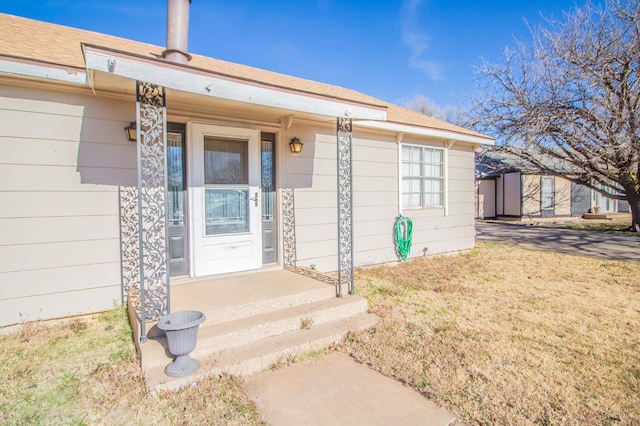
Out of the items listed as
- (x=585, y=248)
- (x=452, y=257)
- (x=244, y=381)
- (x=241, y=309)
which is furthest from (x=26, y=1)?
(x=585, y=248)

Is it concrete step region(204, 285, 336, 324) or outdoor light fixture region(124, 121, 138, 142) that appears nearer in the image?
concrete step region(204, 285, 336, 324)

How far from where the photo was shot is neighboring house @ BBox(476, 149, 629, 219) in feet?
56.9

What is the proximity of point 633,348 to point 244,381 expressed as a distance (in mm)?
3484

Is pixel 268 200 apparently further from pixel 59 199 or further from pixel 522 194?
pixel 522 194

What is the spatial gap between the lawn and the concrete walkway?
110 mm

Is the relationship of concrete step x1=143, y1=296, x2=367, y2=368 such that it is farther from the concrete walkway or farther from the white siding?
the white siding

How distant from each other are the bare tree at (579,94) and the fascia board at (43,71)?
12.3m

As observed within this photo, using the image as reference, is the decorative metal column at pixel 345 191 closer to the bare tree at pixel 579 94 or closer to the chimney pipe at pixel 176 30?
the chimney pipe at pixel 176 30

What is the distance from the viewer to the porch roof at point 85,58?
338cm

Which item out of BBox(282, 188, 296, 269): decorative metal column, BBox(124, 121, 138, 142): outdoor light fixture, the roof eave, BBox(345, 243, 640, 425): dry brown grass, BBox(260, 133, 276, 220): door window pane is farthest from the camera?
BBox(282, 188, 296, 269): decorative metal column

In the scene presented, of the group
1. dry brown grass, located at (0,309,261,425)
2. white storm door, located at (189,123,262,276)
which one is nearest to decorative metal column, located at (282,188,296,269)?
white storm door, located at (189,123,262,276)

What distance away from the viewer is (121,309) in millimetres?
3961

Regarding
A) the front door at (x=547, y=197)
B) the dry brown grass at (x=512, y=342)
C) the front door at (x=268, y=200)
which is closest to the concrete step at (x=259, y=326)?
the dry brown grass at (x=512, y=342)

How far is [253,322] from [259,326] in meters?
0.09
